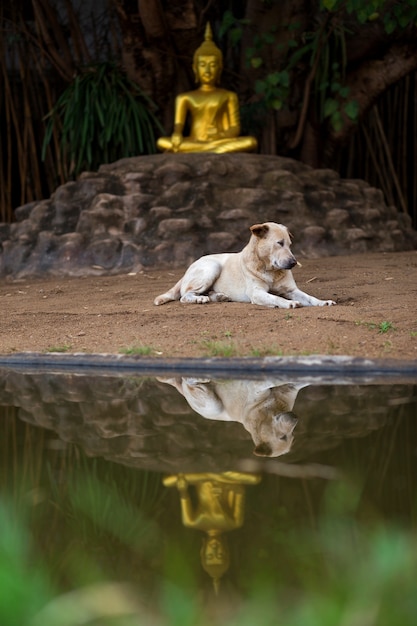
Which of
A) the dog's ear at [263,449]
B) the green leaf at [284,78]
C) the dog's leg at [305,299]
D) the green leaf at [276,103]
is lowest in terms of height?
the dog's leg at [305,299]

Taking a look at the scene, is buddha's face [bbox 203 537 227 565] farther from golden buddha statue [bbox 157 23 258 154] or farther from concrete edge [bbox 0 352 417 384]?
golden buddha statue [bbox 157 23 258 154]

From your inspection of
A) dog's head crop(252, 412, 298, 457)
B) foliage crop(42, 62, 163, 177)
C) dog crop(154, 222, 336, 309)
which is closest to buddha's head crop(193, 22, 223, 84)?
foliage crop(42, 62, 163, 177)

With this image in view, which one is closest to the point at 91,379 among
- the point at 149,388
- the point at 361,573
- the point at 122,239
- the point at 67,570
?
the point at 149,388

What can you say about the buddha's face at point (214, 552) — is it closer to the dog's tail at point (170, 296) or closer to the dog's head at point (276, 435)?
the dog's head at point (276, 435)

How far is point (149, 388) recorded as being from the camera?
12.5 ft

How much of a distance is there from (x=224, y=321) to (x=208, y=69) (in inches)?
220

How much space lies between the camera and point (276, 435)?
285 cm

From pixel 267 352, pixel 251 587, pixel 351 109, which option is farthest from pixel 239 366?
pixel 351 109

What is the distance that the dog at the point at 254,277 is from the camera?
5.49 m

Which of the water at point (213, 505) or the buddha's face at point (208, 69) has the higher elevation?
the buddha's face at point (208, 69)

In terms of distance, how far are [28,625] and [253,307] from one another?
4184 millimetres

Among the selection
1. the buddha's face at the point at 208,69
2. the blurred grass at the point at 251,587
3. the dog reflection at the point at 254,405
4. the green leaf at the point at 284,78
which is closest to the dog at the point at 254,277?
the dog reflection at the point at 254,405

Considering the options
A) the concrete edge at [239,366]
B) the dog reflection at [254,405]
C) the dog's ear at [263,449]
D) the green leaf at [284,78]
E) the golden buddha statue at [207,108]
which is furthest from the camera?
the golden buddha statue at [207,108]

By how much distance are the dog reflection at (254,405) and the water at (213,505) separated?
0.04 feet
